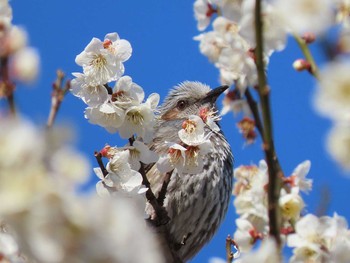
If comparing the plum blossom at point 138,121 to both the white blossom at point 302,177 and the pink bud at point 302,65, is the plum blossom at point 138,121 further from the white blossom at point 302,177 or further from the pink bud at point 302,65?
the pink bud at point 302,65

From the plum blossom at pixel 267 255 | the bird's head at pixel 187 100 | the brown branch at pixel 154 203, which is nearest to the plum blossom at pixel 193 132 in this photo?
the brown branch at pixel 154 203

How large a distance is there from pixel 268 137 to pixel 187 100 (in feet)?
16.4

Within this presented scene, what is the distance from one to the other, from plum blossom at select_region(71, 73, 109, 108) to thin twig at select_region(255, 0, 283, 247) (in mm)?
1387

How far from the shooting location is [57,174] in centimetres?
107

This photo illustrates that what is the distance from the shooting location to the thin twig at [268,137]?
1.36 meters

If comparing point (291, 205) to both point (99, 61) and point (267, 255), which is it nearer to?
point (267, 255)

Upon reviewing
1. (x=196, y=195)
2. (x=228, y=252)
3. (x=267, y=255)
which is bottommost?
(x=267, y=255)

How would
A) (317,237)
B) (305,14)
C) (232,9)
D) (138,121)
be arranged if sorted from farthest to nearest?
(138,121), (232,9), (317,237), (305,14)

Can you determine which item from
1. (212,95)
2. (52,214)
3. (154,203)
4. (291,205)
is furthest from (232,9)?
(212,95)

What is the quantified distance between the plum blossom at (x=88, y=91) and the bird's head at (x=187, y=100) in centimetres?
325

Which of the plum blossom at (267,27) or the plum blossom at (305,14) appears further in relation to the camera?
the plum blossom at (267,27)

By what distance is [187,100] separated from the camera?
21.1 feet

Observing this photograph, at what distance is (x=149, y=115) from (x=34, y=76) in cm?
146

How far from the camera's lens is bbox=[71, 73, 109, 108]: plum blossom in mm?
2781
